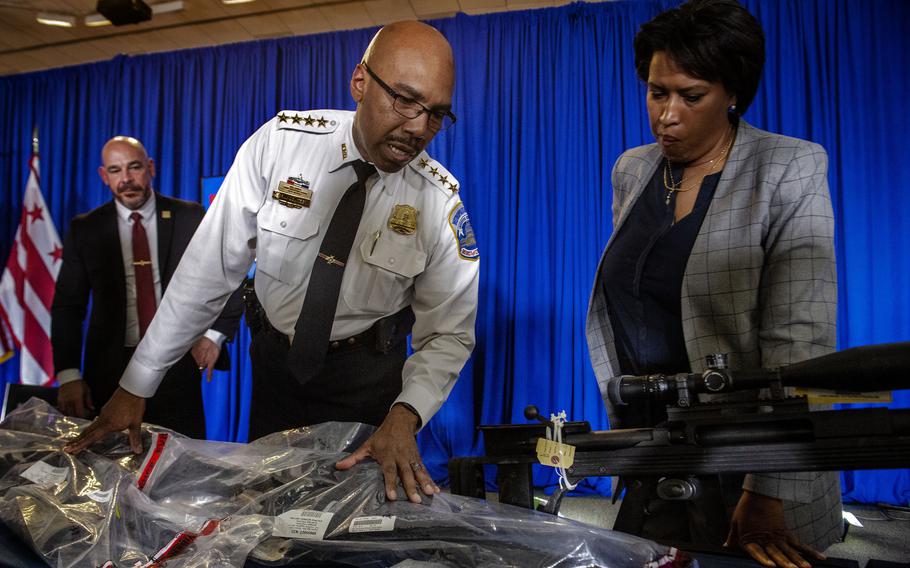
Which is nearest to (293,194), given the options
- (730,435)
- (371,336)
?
(371,336)

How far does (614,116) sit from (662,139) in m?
3.24

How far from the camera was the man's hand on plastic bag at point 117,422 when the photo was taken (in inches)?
47.6

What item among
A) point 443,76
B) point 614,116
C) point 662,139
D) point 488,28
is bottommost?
point 662,139

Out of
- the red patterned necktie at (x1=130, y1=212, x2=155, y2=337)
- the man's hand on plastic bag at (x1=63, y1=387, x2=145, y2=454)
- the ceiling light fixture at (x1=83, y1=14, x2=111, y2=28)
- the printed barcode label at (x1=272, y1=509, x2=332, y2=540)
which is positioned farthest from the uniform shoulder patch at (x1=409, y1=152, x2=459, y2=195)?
the ceiling light fixture at (x1=83, y1=14, x2=111, y2=28)

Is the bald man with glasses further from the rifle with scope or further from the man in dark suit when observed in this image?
the man in dark suit

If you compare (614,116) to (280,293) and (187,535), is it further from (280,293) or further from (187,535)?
(187,535)

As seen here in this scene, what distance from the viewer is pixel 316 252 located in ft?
5.17

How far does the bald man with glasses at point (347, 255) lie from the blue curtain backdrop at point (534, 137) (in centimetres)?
279

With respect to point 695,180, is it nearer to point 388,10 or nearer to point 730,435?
point 730,435

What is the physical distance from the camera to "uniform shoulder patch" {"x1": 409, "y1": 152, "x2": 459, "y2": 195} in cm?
167

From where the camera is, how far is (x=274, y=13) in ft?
15.8

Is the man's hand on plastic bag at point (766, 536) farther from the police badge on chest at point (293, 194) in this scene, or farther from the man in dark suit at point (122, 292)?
the man in dark suit at point (122, 292)

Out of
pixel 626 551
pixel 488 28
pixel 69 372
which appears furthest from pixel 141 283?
pixel 488 28

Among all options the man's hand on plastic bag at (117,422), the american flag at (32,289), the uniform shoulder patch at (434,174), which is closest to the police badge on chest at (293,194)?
the uniform shoulder patch at (434,174)
